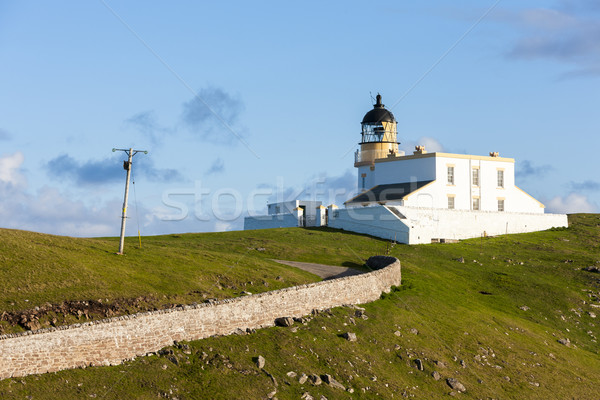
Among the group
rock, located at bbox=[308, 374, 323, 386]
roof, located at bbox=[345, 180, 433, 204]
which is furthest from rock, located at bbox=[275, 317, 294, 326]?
roof, located at bbox=[345, 180, 433, 204]

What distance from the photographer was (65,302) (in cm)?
3155

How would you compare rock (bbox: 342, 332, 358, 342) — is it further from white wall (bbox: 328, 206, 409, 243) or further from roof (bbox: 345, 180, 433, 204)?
roof (bbox: 345, 180, 433, 204)

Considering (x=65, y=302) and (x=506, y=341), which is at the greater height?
(x=65, y=302)

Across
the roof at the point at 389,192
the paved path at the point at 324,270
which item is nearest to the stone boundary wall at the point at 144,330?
the paved path at the point at 324,270

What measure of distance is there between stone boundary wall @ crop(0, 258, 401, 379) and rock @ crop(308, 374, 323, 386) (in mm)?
4194

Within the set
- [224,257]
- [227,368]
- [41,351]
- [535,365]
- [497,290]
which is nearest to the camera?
[41,351]

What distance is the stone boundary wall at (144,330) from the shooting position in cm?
2427

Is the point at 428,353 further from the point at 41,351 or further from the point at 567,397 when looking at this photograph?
the point at 41,351

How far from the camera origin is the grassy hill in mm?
28000

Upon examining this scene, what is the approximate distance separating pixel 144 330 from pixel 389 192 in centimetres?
5729

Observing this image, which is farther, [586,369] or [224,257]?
[224,257]

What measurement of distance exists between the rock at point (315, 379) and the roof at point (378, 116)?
2557 inches

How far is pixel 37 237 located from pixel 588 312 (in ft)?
125

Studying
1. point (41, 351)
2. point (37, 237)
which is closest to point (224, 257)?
point (37, 237)
